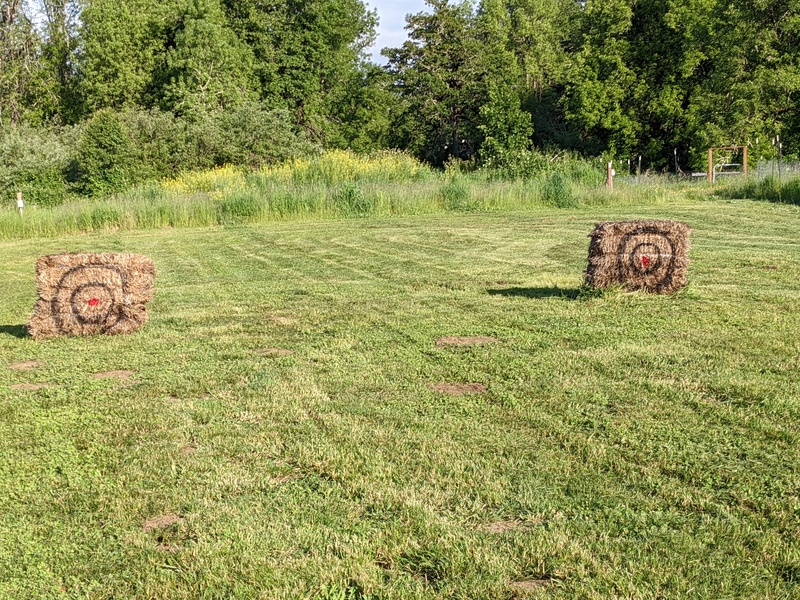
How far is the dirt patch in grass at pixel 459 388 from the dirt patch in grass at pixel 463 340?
1.06 m

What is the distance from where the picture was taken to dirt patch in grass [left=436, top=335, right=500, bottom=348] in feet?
20.5

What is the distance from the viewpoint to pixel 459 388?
16.6 ft

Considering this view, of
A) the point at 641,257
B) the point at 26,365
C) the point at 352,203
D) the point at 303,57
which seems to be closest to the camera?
the point at 26,365

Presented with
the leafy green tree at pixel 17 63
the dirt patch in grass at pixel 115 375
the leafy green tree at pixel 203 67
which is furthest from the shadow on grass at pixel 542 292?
the leafy green tree at pixel 17 63

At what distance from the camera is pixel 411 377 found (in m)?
5.33

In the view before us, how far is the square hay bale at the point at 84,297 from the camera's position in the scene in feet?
22.9

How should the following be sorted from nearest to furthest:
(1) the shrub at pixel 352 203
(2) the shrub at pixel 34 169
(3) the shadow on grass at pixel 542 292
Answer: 1. (3) the shadow on grass at pixel 542 292
2. (1) the shrub at pixel 352 203
3. (2) the shrub at pixel 34 169

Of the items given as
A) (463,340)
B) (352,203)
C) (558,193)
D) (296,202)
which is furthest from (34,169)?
(463,340)

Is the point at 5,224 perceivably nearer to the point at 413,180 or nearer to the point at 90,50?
the point at 413,180

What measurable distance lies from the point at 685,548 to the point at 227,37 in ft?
145

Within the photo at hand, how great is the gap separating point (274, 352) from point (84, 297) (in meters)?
2.06

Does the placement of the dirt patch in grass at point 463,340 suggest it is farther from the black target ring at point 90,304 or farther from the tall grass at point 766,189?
the tall grass at point 766,189

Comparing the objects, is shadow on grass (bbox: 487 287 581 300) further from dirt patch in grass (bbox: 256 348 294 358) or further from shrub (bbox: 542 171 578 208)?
shrub (bbox: 542 171 578 208)

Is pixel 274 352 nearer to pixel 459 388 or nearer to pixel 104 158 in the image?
pixel 459 388
